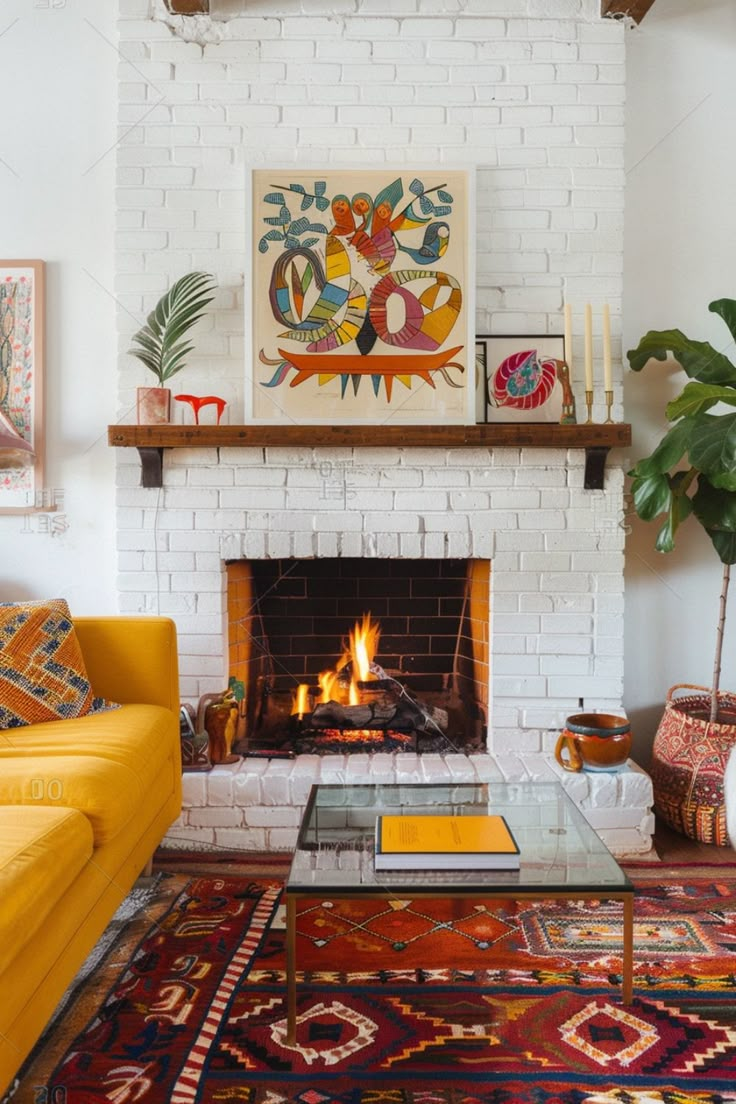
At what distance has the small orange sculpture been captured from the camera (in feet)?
8.98

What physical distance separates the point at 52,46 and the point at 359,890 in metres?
3.08

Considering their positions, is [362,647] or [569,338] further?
[362,647]

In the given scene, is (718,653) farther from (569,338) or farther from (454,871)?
(454,871)

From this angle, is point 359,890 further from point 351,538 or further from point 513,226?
point 513,226

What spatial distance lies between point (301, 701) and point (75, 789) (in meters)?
1.49

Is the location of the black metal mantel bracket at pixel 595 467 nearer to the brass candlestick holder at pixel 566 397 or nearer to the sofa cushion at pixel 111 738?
the brass candlestick holder at pixel 566 397

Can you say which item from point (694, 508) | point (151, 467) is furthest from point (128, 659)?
point (694, 508)

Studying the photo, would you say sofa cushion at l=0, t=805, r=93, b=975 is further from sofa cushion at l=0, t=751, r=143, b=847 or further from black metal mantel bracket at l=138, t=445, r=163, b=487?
black metal mantel bracket at l=138, t=445, r=163, b=487

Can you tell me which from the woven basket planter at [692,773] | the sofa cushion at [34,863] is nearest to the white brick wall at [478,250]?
the woven basket planter at [692,773]

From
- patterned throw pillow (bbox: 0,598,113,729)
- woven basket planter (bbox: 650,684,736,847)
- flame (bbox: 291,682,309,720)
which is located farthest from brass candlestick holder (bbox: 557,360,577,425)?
patterned throw pillow (bbox: 0,598,113,729)

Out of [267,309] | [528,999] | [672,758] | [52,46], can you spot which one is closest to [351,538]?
[267,309]

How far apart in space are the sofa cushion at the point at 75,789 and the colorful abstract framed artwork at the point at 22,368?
1450 millimetres

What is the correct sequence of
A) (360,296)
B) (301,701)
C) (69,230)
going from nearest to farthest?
(360,296)
(69,230)
(301,701)

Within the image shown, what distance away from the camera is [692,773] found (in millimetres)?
2697
